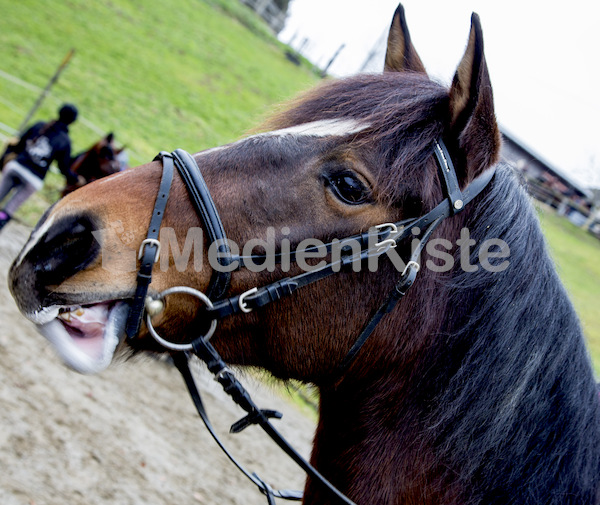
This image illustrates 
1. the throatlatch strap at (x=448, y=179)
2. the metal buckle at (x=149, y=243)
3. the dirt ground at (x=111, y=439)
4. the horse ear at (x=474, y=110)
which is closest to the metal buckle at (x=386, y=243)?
the throatlatch strap at (x=448, y=179)

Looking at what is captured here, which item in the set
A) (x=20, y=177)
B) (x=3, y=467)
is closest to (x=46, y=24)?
(x=20, y=177)

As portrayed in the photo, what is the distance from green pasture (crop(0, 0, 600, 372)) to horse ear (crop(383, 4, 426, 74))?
5747 mm

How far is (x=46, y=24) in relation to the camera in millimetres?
17594

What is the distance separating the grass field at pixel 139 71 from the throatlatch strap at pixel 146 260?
7494 mm

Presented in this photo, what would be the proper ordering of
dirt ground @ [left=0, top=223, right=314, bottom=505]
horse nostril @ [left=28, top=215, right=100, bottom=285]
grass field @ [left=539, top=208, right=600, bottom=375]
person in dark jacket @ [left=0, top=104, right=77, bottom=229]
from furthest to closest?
grass field @ [left=539, top=208, right=600, bottom=375] < person in dark jacket @ [left=0, top=104, right=77, bottom=229] < dirt ground @ [left=0, top=223, right=314, bottom=505] < horse nostril @ [left=28, top=215, right=100, bottom=285]

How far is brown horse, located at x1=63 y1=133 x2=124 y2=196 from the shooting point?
27.0 feet

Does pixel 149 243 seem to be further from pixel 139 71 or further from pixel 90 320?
pixel 139 71

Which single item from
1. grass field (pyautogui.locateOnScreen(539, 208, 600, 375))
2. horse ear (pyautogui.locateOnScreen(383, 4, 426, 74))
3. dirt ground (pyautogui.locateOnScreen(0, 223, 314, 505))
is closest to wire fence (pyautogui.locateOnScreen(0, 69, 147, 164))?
dirt ground (pyautogui.locateOnScreen(0, 223, 314, 505))

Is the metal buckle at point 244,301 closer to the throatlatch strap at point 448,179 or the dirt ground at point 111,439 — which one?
the throatlatch strap at point 448,179

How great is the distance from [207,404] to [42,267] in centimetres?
502

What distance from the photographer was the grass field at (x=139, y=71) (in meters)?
13.6

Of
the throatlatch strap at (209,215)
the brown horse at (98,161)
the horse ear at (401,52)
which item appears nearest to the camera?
the throatlatch strap at (209,215)

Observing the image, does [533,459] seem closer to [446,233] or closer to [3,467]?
[446,233]

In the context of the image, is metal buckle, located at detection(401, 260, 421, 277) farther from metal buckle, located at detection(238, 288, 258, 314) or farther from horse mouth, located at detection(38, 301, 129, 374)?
horse mouth, located at detection(38, 301, 129, 374)
